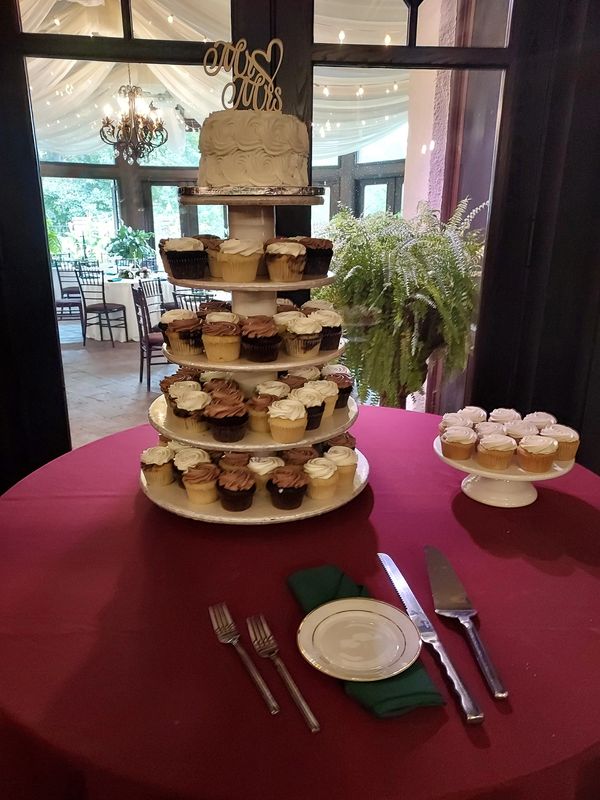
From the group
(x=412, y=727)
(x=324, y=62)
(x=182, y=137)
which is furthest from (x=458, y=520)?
(x=182, y=137)

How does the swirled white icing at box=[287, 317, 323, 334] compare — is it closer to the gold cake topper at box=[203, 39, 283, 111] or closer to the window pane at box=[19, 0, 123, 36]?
the gold cake topper at box=[203, 39, 283, 111]

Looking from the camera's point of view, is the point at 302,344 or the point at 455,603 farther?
the point at 302,344

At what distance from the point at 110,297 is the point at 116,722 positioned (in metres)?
6.03

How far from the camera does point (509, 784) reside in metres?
0.66

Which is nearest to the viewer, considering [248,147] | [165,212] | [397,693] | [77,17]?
[397,693]

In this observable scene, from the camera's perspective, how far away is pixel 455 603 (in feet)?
3.06

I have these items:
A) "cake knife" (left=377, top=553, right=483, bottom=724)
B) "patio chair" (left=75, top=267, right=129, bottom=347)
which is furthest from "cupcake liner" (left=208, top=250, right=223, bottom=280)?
"patio chair" (left=75, top=267, right=129, bottom=347)

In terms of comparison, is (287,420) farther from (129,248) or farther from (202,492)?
(129,248)

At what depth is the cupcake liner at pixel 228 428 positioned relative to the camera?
1.17m

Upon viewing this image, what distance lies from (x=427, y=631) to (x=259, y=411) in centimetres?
53

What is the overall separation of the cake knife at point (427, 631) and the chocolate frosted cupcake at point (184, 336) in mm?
551

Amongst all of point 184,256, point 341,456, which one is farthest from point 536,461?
point 184,256

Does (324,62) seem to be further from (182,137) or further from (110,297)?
(110,297)

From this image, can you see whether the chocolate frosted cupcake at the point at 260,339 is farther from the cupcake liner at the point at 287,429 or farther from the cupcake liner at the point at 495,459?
the cupcake liner at the point at 495,459
